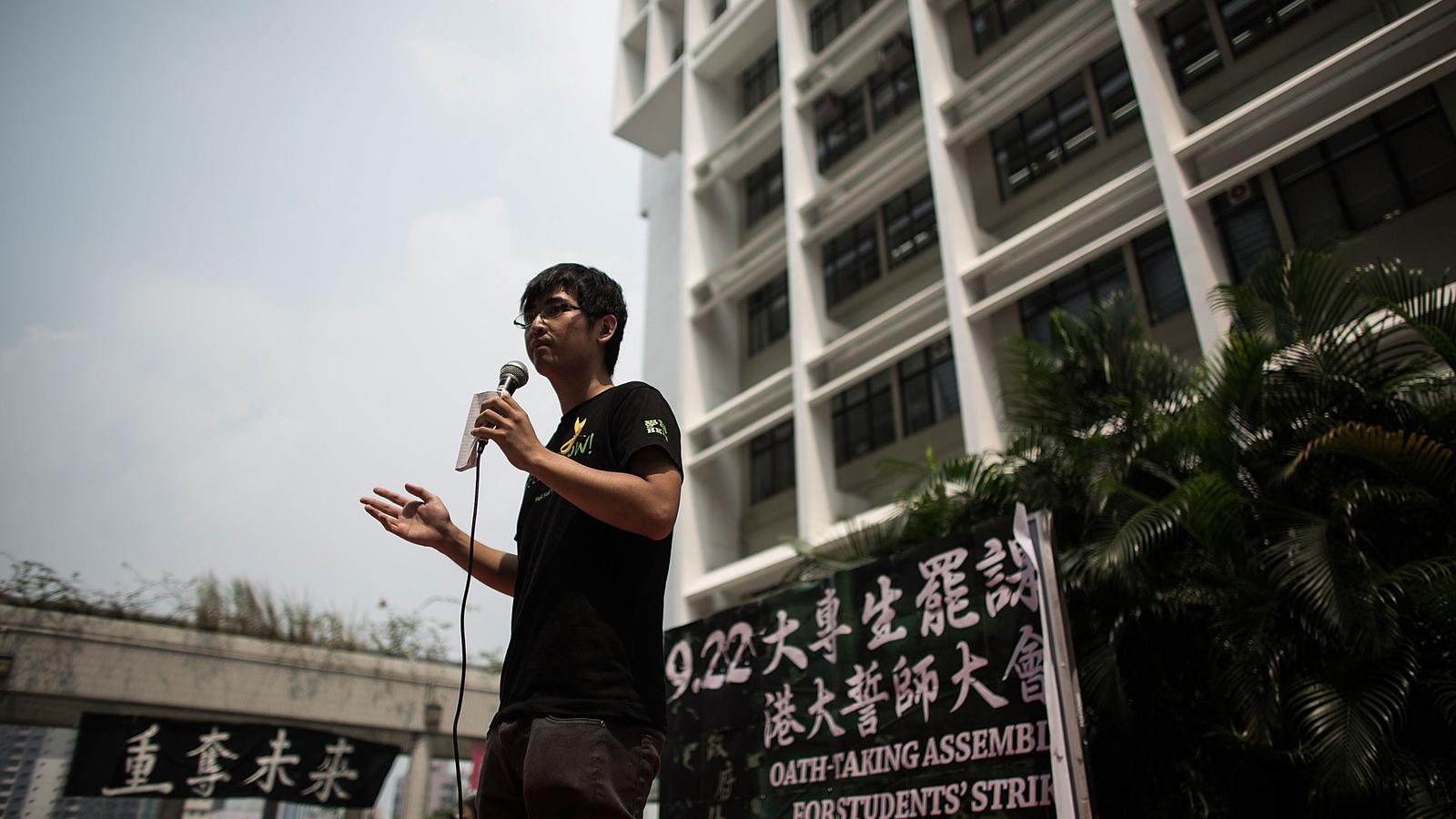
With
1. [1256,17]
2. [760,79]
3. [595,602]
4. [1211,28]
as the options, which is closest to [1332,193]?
[1256,17]

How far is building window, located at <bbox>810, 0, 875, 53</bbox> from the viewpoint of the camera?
15.6m

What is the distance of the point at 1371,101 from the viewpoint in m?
7.89

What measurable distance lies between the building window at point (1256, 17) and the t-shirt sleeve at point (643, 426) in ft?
35.1

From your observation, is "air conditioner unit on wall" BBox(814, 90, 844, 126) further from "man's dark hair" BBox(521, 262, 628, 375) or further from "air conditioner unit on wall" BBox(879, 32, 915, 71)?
"man's dark hair" BBox(521, 262, 628, 375)

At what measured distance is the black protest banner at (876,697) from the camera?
4402mm

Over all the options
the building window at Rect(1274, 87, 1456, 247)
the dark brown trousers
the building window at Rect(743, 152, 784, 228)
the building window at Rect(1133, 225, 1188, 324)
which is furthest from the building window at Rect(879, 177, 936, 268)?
the dark brown trousers

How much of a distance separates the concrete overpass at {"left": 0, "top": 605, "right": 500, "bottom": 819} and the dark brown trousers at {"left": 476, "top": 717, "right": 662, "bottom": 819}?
9455mm

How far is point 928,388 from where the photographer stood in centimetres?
1242

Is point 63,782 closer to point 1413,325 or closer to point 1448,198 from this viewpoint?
point 1413,325

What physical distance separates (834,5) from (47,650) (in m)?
14.6

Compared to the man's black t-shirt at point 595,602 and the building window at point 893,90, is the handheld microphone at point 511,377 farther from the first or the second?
the building window at point 893,90

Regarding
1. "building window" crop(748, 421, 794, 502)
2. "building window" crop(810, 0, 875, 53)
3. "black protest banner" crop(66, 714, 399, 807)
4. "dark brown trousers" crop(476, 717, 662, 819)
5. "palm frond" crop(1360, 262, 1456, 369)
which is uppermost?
"building window" crop(810, 0, 875, 53)

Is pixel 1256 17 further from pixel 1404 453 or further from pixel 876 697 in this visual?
pixel 876 697

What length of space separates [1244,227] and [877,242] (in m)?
5.44
